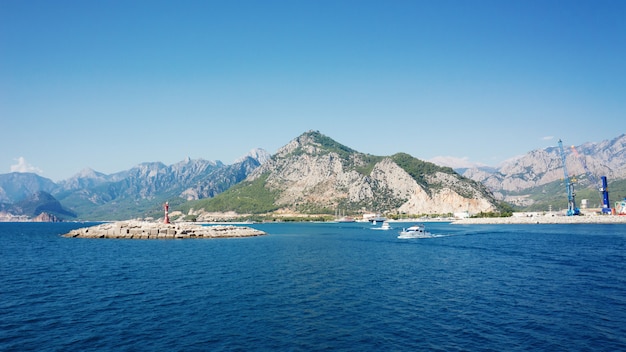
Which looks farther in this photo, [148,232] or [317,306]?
[148,232]

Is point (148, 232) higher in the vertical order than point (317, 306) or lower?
lower

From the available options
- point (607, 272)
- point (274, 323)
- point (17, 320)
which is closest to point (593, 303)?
point (607, 272)

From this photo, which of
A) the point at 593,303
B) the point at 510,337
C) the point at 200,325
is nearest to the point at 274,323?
the point at 200,325

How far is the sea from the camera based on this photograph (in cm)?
2983

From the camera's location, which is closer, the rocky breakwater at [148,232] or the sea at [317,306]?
the sea at [317,306]

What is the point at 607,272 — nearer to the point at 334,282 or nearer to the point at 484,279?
the point at 484,279

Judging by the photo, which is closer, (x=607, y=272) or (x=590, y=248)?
(x=607, y=272)

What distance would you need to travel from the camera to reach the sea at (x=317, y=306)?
2983 cm

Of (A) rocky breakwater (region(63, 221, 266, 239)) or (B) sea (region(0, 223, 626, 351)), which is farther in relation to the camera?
(A) rocky breakwater (region(63, 221, 266, 239))

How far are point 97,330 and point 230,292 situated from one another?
55.4 ft

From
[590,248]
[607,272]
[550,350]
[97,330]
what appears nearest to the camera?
[550,350]

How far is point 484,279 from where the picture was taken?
55.3 metres

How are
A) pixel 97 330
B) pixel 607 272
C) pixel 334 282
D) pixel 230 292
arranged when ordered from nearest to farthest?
pixel 97 330
pixel 230 292
pixel 334 282
pixel 607 272

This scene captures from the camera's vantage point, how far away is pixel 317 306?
133ft
